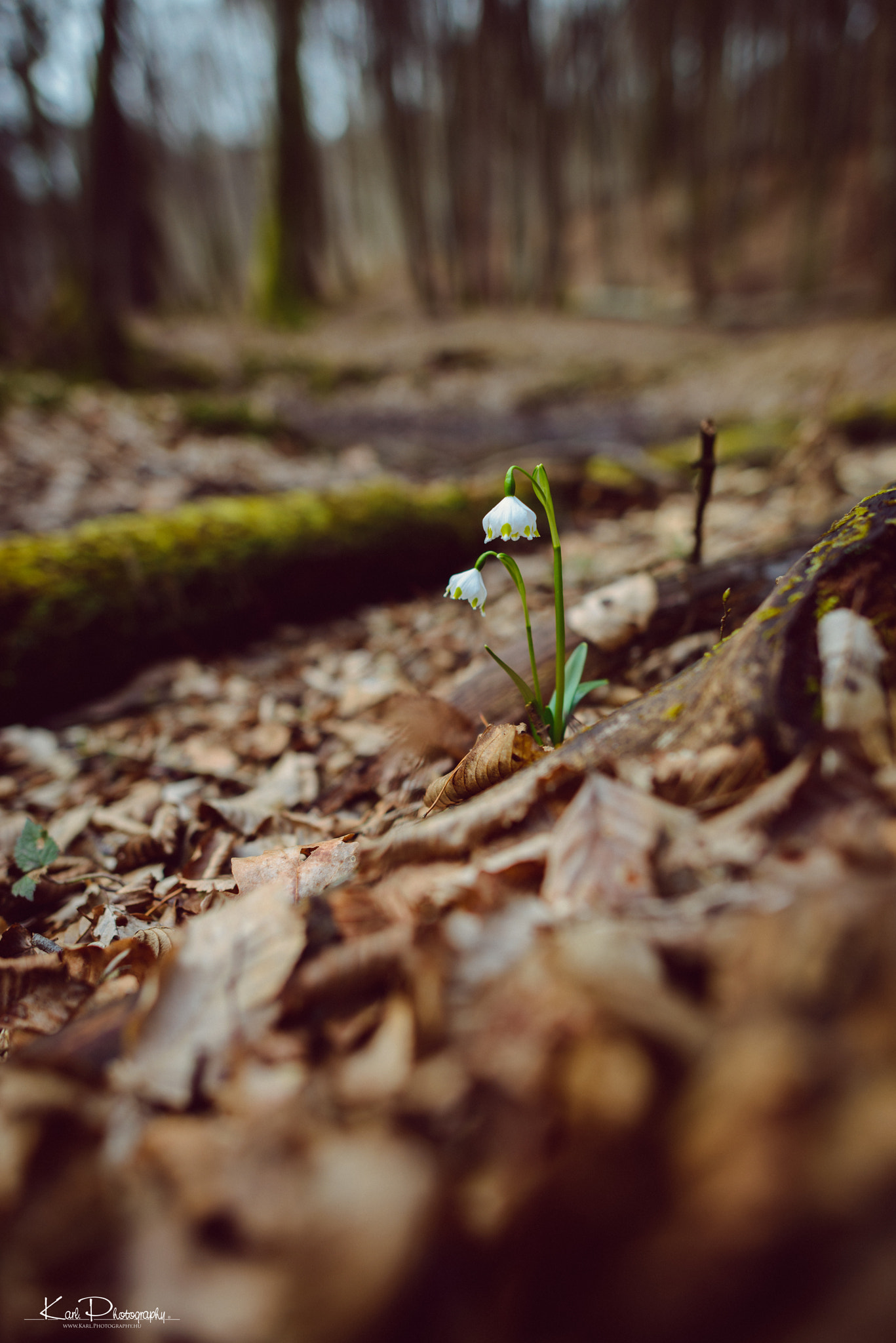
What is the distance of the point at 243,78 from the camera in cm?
2703

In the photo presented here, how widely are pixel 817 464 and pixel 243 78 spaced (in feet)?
117

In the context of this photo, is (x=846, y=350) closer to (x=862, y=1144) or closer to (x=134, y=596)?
(x=134, y=596)

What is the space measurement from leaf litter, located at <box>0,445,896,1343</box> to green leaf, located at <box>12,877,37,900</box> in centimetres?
46

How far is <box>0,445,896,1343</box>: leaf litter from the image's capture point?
430 mm

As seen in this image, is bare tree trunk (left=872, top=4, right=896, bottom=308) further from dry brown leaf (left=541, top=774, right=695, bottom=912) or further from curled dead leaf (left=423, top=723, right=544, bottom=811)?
dry brown leaf (left=541, top=774, right=695, bottom=912)

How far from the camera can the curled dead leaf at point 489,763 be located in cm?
124

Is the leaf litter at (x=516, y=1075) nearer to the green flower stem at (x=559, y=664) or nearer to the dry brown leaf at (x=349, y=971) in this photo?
the dry brown leaf at (x=349, y=971)

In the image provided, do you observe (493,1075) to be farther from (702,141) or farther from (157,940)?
(702,141)

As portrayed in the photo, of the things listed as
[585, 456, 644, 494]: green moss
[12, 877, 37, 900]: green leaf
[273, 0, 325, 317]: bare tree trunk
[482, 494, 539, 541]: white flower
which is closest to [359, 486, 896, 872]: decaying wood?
[482, 494, 539, 541]: white flower

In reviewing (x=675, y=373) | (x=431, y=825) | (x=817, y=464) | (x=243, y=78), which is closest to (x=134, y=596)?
(x=431, y=825)

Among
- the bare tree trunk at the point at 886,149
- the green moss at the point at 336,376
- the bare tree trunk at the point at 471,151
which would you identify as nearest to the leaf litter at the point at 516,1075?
the green moss at the point at 336,376

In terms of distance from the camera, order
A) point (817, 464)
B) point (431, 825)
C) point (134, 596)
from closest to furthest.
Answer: point (431, 825) < point (134, 596) < point (817, 464)

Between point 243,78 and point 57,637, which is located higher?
point 243,78

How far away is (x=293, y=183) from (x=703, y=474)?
59.1ft
